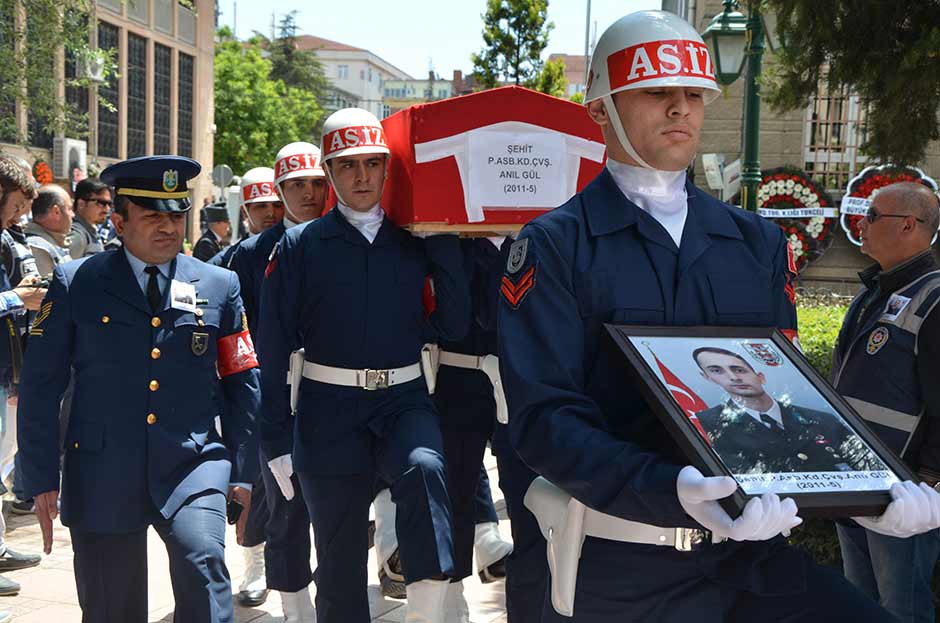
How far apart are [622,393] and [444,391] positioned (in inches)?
124

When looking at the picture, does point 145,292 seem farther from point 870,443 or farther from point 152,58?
point 152,58

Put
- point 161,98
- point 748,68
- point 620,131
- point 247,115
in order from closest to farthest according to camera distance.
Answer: point 620,131 → point 748,68 → point 161,98 → point 247,115

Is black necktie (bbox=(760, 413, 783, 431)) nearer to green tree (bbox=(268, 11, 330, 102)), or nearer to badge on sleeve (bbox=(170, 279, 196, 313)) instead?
badge on sleeve (bbox=(170, 279, 196, 313))

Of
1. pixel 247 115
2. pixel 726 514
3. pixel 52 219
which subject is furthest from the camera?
pixel 247 115

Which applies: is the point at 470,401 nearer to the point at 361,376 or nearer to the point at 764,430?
the point at 361,376

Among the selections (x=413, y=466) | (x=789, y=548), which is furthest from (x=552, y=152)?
(x=789, y=548)

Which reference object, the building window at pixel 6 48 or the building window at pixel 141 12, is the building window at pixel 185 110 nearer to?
the building window at pixel 141 12

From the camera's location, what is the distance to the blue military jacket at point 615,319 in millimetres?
2414

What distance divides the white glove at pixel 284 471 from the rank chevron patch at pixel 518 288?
8.49 ft

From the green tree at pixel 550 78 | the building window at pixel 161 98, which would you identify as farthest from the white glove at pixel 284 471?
the building window at pixel 161 98

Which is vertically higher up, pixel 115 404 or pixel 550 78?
pixel 550 78

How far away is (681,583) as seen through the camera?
2537 millimetres

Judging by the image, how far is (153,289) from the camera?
14.2ft

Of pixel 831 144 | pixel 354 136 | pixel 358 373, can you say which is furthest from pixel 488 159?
pixel 831 144
